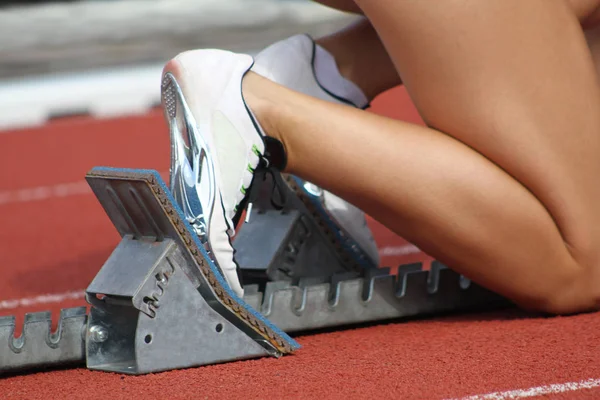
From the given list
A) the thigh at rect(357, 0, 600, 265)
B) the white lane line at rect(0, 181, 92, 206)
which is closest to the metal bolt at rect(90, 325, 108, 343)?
the thigh at rect(357, 0, 600, 265)

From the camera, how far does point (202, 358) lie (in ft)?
5.71

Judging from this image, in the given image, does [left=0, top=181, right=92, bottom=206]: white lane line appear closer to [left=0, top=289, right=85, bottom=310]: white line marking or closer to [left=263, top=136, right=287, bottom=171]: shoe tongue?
[left=0, top=289, right=85, bottom=310]: white line marking

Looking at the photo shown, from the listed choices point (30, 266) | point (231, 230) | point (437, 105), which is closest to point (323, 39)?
point (437, 105)

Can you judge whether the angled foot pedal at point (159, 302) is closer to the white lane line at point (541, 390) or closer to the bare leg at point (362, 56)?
the white lane line at point (541, 390)

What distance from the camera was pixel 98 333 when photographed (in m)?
1.74

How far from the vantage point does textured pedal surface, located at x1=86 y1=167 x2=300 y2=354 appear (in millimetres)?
1661

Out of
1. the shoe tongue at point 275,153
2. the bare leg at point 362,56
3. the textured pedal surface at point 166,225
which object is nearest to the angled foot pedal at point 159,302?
the textured pedal surface at point 166,225

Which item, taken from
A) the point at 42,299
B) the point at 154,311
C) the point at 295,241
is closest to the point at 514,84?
the point at 295,241

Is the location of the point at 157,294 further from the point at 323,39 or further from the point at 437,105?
the point at 323,39

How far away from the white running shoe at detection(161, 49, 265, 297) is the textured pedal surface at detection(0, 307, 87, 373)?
0.30 m

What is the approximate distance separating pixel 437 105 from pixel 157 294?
0.64 meters

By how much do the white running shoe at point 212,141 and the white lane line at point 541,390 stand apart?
0.53 m

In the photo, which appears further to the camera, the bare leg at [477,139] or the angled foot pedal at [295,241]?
the angled foot pedal at [295,241]

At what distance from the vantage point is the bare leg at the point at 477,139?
173 centimetres
